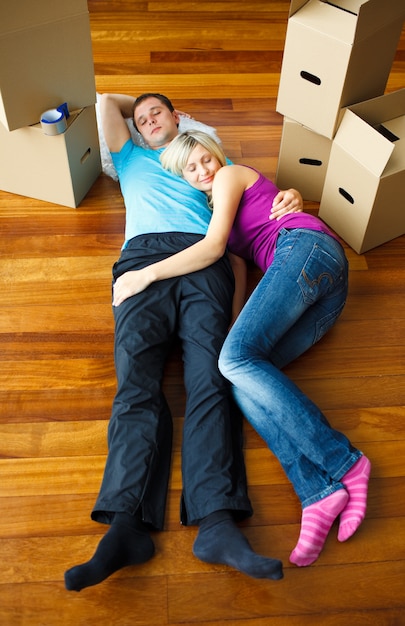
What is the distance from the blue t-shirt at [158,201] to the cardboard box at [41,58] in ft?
0.96

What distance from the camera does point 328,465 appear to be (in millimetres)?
1489

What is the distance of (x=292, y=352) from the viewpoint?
1.76m

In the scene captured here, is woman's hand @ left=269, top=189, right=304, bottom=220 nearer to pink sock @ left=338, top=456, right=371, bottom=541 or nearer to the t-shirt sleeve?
the t-shirt sleeve

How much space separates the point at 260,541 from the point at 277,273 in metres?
0.66

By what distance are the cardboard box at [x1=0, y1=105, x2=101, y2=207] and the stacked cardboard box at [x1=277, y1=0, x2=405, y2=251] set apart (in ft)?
2.13

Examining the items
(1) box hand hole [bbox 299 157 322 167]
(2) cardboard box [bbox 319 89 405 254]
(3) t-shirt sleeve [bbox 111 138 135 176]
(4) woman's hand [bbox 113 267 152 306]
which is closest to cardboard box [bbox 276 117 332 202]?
(1) box hand hole [bbox 299 157 322 167]

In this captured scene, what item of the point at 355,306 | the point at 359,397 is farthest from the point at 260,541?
the point at 355,306

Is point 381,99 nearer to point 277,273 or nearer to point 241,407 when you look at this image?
point 277,273

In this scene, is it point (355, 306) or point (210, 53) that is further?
point (210, 53)

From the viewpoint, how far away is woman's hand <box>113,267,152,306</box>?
5.71ft

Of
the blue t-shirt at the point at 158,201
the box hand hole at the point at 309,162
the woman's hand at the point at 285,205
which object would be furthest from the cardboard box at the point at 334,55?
the blue t-shirt at the point at 158,201

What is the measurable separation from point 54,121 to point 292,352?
3.23 feet

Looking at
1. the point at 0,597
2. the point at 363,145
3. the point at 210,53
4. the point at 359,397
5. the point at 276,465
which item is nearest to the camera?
the point at 0,597

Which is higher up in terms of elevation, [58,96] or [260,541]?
[58,96]
